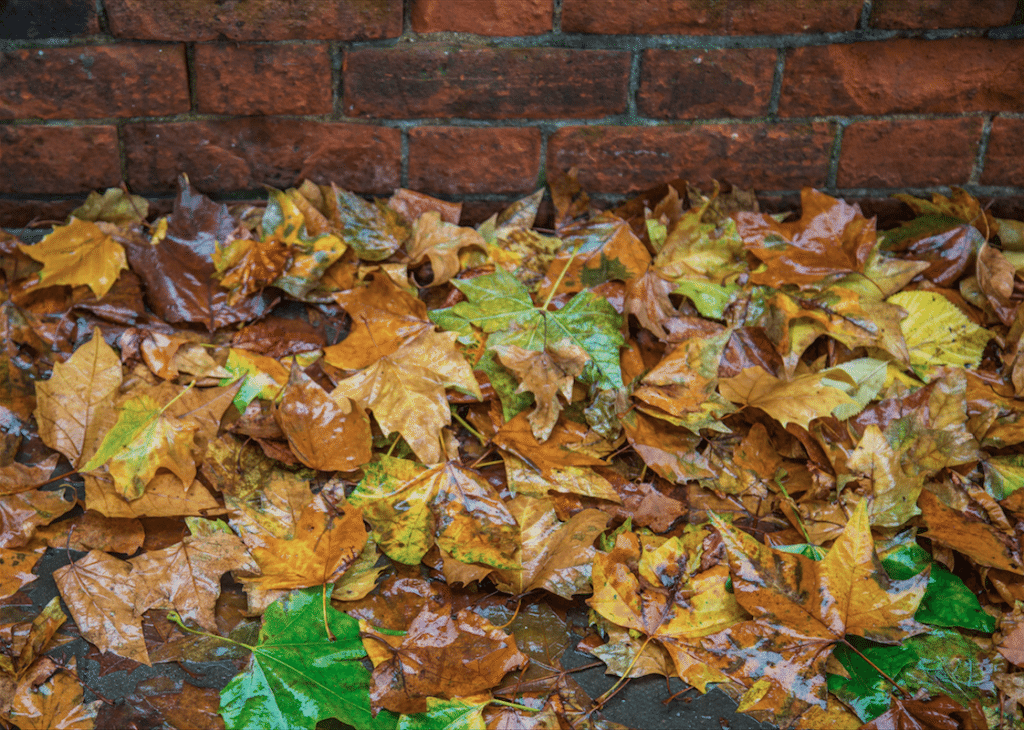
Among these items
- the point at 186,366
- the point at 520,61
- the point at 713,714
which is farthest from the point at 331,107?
the point at 713,714

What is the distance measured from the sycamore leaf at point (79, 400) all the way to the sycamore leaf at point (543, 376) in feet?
1.62

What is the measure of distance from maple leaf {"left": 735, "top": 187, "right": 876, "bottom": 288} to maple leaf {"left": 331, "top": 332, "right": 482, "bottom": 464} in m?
0.48

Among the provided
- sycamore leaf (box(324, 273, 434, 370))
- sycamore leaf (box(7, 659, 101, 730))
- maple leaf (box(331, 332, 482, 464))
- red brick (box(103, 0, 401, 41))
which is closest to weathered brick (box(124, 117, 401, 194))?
red brick (box(103, 0, 401, 41))

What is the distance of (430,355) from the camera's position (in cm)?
93

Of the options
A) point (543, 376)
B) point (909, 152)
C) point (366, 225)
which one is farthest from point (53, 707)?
point (909, 152)

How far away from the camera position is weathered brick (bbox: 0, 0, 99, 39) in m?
1.02

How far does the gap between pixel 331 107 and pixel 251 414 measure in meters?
0.51

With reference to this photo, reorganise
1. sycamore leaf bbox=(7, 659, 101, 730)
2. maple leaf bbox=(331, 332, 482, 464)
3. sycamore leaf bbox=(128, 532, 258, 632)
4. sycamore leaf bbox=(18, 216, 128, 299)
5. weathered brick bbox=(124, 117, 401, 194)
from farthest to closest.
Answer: weathered brick bbox=(124, 117, 401, 194) < sycamore leaf bbox=(18, 216, 128, 299) < maple leaf bbox=(331, 332, 482, 464) < sycamore leaf bbox=(128, 532, 258, 632) < sycamore leaf bbox=(7, 659, 101, 730)

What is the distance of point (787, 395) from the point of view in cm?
91

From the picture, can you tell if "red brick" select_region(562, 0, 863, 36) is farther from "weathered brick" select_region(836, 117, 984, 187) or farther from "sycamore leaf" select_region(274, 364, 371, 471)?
"sycamore leaf" select_region(274, 364, 371, 471)

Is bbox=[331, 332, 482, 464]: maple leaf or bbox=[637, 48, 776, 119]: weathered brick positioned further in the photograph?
bbox=[637, 48, 776, 119]: weathered brick

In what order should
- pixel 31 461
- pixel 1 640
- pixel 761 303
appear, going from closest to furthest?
pixel 1 640 → pixel 31 461 → pixel 761 303

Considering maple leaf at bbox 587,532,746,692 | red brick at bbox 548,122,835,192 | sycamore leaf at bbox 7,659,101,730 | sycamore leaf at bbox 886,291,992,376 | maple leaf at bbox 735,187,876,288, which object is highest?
red brick at bbox 548,122,835,192

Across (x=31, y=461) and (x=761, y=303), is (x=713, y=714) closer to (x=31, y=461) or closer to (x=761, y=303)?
(x=761, y=303)
